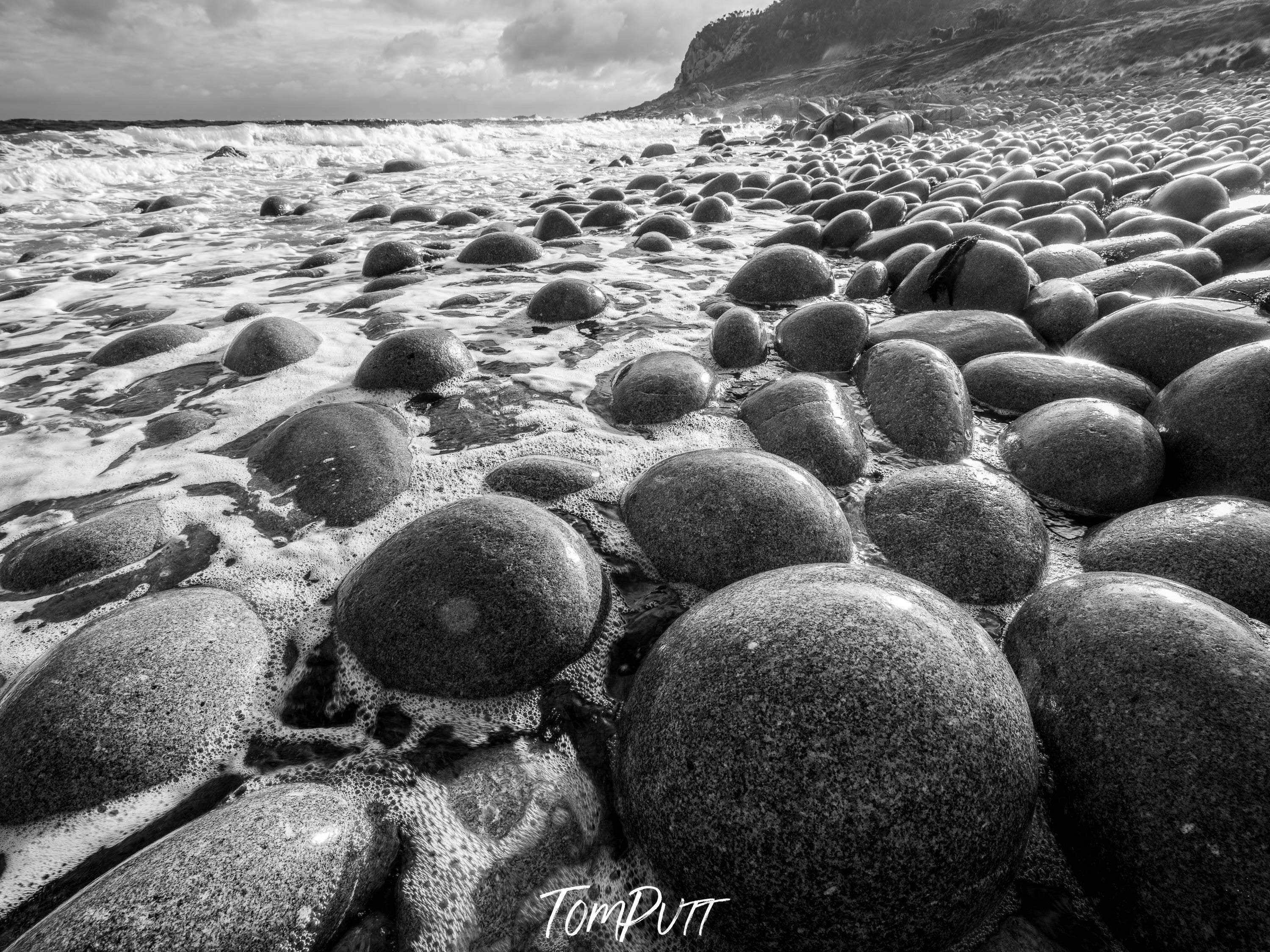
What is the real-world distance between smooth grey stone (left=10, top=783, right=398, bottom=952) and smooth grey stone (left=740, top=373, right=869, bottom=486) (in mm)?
1721

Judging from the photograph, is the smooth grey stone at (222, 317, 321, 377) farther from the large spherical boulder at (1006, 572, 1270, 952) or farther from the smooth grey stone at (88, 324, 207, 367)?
the large spherical boulder at (1006, 572, 1270, 952)

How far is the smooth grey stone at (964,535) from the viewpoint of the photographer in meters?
1.82

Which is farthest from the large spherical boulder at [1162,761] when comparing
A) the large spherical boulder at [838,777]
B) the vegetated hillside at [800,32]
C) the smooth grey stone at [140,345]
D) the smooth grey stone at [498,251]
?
the vegetated hillside at [800,32]

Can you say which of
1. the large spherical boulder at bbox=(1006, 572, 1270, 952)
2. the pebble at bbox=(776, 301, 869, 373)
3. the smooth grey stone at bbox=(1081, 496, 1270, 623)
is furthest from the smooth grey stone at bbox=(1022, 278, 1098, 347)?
the large spherical boulder at bbox=(1006, 572, 1270, 952)

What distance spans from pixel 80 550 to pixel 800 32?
73.3 metres

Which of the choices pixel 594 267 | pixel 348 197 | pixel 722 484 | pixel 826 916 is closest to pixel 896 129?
pixel 348 197

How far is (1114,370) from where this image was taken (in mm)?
2568

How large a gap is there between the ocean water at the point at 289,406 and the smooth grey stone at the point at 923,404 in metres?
0.07

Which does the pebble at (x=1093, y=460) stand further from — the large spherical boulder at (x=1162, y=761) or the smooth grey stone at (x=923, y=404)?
the large spherical boulder at (x=1162, y=761)

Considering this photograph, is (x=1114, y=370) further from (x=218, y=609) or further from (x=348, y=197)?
(x=348, y=197)

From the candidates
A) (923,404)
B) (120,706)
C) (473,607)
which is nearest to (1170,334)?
(923,404)

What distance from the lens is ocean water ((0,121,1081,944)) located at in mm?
1649

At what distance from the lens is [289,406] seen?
299cm

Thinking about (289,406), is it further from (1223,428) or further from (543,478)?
(1223,428)
